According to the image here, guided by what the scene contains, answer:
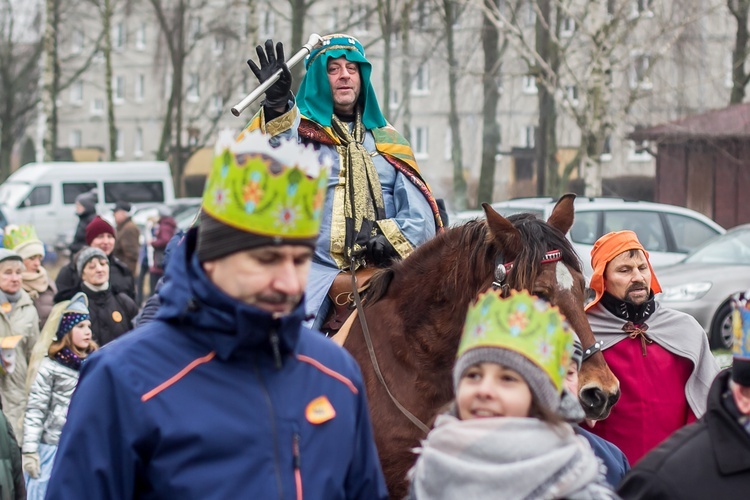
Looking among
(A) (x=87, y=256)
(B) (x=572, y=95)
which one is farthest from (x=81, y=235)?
(B) (x=572, y=95)

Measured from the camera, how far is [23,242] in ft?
36.4

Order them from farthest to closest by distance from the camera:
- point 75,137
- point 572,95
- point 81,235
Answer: point 75,137 < point 572,95 < point 81,235

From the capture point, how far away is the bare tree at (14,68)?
47.4 metres

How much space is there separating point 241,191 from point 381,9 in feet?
86.5

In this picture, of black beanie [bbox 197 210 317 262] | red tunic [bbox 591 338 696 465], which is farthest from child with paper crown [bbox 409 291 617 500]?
red tunic [bbox 591 338 696 465]

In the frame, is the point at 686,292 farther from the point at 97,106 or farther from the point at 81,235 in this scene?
the point at 97,106

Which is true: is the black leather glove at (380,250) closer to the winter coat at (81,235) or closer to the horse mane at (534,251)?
the horse mane at (534,251)

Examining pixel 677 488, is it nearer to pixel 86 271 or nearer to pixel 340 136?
pixel 340 136

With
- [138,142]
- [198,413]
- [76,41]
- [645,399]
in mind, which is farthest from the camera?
[138,142]

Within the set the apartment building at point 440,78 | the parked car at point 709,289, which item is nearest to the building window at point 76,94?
the apartment building at point 440,78

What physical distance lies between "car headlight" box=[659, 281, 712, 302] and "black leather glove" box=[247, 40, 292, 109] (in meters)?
9.33

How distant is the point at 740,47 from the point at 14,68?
3015cm

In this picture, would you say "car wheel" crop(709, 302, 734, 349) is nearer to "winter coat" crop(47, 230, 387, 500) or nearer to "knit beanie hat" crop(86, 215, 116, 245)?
"knit beanie hat" crop(86, 215, 116, 245)

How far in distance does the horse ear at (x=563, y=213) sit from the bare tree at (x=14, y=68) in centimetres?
4358
